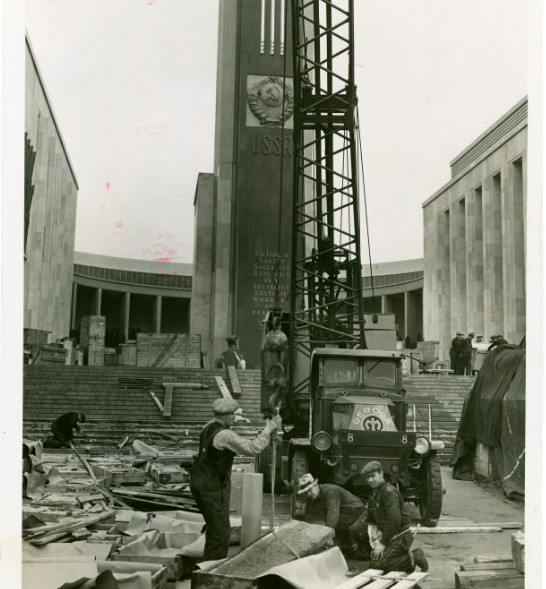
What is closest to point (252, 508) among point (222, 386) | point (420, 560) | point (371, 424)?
point (420, 560)

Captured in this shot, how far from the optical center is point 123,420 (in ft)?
57.1

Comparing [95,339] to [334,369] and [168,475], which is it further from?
[334,369]

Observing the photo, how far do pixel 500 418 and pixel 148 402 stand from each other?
29.8 feet

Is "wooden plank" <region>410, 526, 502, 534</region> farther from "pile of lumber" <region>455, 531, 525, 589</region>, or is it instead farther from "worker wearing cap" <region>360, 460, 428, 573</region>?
"pile of lumber" <region>455, 531, 525, 589</region>

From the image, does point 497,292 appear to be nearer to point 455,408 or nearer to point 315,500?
point 455,408

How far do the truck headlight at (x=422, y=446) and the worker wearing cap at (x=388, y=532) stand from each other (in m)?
2.25

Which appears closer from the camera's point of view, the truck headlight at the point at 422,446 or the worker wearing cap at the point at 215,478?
the worker wearing cap at the point at 215,478

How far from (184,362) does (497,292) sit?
13139mm

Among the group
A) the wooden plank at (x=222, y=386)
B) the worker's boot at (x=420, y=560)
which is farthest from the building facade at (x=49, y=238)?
the worker's boot at (x=420, y=560)

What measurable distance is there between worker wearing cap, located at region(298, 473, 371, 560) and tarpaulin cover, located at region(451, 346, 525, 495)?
→ 12.8 feet

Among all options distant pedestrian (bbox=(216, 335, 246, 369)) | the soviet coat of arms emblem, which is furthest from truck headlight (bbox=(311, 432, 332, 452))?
the soviet coat of arms emblem

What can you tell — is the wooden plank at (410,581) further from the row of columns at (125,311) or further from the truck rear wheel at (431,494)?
the row of columns at (125,311)

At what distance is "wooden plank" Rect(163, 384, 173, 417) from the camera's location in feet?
58.3

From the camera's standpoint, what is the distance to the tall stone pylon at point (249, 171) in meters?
26.5
